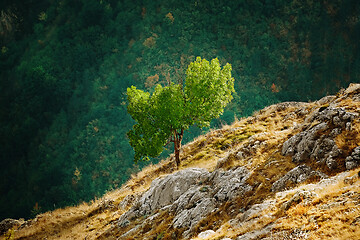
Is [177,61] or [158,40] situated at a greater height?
[158,40]

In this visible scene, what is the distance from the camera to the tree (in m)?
22.6

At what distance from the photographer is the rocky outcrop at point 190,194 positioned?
1279cm

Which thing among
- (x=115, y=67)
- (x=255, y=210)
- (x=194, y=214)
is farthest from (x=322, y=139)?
(x=115, y=67)

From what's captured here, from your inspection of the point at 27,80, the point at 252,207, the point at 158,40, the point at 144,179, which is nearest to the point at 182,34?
the point at 158,40

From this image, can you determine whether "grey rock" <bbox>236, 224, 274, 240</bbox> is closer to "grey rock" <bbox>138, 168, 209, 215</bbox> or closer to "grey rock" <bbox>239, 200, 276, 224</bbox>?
"grey rock" <bbox>239, 200, 276, 224</bbox>

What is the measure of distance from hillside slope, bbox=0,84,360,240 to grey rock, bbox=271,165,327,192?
0.12 ft

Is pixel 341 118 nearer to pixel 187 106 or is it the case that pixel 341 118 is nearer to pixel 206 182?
pixel 206 182

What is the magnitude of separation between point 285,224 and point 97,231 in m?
16.7

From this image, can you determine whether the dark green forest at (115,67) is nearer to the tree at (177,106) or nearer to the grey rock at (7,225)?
the grey rock at (7,225)

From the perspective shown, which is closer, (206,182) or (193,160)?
(206,182)

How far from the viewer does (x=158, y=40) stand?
9488 centimetres

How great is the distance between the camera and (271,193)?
11.0 meters

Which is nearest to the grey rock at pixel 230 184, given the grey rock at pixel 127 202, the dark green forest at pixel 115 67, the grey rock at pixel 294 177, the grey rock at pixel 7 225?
the grey rock at pixel 294 177

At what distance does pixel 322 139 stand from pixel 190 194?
709cm
